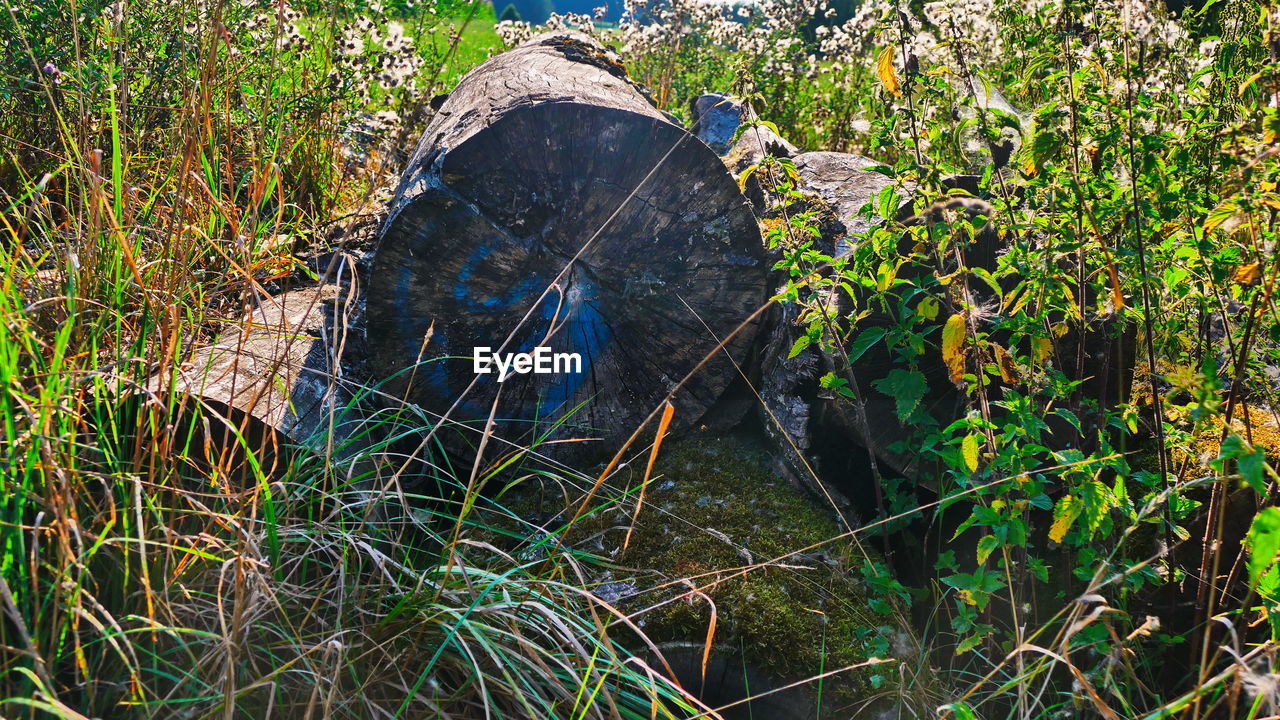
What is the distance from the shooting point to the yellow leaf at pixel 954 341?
1507 millimetres

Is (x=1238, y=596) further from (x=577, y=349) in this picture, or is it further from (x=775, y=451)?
(x=577, y=349)

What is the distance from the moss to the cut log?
190 mm

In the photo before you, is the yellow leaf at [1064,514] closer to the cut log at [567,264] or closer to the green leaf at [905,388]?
the green leaf at [905,388]

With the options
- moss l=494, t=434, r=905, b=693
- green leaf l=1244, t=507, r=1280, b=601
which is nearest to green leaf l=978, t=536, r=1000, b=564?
moss l=494, t=434, r=905, b=693

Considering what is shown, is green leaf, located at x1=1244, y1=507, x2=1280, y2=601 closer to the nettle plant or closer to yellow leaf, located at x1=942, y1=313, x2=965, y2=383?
the nettle plant

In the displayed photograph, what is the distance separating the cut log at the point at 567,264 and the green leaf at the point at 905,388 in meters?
0.56

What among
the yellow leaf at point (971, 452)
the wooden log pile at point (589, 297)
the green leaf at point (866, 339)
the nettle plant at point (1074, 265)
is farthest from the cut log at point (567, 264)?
the yellow leaf at point (971, 452)

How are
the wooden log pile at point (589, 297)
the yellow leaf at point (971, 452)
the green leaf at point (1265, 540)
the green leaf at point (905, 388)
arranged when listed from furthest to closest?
the wooden log pile at point (589, 297), the green leaf at point (905, 388), the yellow leaf at point (971, 452), the green leaf at point (1265, 540)

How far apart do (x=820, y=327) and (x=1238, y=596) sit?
1.06 meters

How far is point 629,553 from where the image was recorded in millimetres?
1935

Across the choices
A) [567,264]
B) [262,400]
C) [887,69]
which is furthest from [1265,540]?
[262,400]

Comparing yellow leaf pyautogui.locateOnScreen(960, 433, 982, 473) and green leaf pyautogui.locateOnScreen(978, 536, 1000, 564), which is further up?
yellow leaf pyautogui.locateOnScreen(960, 433, 982, 473)

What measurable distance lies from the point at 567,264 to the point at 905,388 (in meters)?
0.90

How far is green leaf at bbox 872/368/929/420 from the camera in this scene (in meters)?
1.68
